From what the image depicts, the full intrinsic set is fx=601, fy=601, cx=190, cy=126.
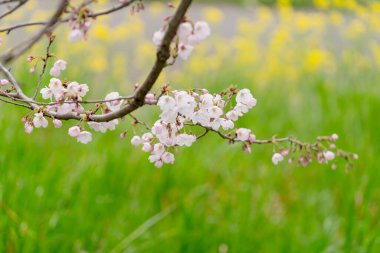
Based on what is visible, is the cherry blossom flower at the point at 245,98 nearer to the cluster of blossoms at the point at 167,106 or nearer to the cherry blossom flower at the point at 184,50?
the cluster of blossoms at the point at 167,106

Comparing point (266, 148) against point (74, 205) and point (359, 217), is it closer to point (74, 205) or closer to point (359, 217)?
point (359, 217)

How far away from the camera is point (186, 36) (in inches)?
46.8

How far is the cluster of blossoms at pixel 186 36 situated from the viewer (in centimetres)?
114

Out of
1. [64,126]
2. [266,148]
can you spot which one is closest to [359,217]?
[266,148]

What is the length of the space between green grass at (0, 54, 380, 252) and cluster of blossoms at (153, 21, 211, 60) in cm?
162

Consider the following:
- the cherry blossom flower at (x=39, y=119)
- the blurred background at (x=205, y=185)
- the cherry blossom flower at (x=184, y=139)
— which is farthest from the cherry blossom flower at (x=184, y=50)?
the blurred background at (x=205, y=185)

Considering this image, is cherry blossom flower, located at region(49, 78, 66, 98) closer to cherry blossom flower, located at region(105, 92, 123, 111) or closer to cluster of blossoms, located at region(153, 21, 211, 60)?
cherry blossom flower, located at region(105, 92, 123, 111)

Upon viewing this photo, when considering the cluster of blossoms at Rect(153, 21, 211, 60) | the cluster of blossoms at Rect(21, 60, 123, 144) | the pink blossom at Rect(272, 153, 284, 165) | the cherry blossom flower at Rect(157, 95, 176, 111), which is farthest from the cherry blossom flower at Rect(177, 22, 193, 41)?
the pink blossom at Rect(272, 153, 284, 165)

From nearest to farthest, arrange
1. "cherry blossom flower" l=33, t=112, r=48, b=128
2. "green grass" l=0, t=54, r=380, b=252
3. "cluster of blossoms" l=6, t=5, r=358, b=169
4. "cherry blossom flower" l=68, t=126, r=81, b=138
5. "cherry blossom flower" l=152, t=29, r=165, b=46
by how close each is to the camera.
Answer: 1. "cherry blossom flower" l=152, t=29, r=165, b=46
2. "cluster of blossoms" l=6, t=5, r=358, b=169
3. "cherry blossom flower" l=33, t=112, r=48, b=128
4. "cherry blossom flower" l=68, t=126, r=81, b=138
5. "green grass" l=0, t=54, r=380, b=252

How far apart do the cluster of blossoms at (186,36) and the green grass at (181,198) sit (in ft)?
5.31

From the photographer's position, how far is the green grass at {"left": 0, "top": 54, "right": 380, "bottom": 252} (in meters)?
2.91

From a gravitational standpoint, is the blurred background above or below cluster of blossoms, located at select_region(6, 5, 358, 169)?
below

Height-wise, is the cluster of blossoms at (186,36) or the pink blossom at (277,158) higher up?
the cluster of blossoms at (186,36)

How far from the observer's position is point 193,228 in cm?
306
